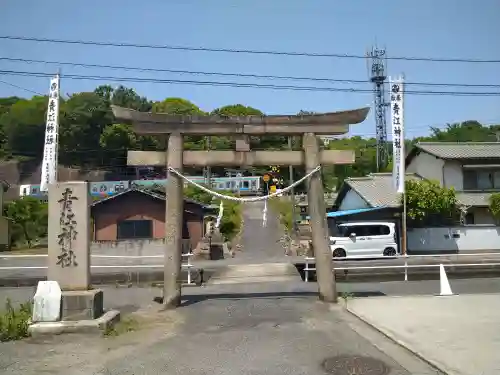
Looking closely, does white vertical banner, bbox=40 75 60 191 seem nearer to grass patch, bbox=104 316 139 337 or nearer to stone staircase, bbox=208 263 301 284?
stone staircase, bbox=208 263 301 284

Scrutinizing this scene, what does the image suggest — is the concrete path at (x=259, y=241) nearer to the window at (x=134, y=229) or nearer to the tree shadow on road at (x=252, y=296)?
the window at (x=134, y=229)

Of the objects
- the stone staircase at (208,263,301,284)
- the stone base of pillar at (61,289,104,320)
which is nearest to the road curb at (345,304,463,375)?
the stone base of pillar at (61,289,104,320)

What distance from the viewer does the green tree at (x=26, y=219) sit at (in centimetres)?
3690

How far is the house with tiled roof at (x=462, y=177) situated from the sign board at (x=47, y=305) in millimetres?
23795

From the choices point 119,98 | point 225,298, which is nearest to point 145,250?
point 225,298

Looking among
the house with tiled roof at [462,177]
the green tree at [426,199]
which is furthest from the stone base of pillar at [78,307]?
the house with tiled roof at [462,177]

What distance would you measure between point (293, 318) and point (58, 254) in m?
5.22

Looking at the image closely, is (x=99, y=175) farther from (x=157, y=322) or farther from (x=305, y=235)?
(x=157, y=322)

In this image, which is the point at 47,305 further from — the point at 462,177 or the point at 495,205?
the point at 462,177

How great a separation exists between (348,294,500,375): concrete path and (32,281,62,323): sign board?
6.25 meters

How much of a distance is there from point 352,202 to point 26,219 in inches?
1051

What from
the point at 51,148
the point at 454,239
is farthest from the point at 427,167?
the point at 51,148

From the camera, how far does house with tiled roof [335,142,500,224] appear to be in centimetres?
3106

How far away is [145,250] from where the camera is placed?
96.4 ft
